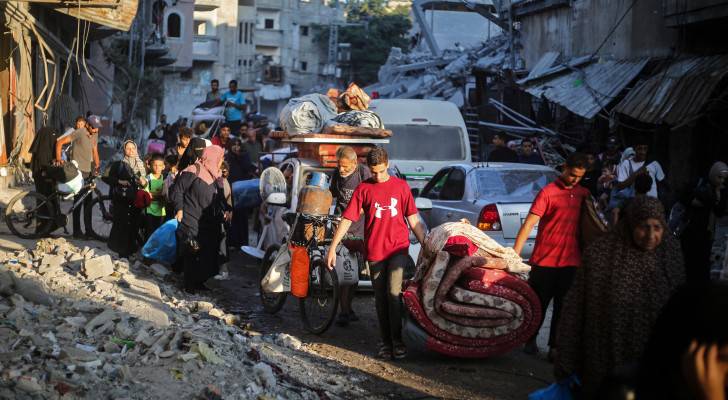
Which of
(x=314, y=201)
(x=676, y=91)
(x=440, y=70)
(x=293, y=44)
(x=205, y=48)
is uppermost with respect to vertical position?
(x=293, y=44)

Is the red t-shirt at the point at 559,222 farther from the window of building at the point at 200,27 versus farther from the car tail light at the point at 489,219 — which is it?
the window of building at the point at 200,27

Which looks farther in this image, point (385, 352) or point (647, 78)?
point (647, 78)

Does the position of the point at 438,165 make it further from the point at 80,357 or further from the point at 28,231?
the point at 80,357

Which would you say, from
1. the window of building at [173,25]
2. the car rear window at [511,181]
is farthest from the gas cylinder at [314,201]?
the window of building at [173,25]

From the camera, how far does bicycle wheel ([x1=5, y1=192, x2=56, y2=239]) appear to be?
13.2 metres

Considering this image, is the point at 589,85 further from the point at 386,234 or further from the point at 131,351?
the point at 131,351

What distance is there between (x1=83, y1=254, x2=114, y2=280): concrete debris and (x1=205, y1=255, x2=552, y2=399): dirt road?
4.43 feet

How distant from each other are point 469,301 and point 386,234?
0.90m

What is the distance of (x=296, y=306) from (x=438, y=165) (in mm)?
7321

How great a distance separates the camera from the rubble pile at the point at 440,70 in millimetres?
32406

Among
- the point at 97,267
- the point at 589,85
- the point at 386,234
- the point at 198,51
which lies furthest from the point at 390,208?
the point at 198,51

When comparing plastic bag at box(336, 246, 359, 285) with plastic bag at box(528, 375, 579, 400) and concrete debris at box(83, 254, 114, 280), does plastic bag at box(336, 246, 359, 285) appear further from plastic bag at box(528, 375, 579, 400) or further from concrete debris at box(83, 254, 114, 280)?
plastic bag at box(528, 375, 579, 400)

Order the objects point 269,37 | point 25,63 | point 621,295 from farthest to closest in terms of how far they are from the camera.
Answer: point 269,37 → point 25,63 → point 621,295

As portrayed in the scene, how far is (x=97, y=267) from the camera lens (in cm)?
1041
